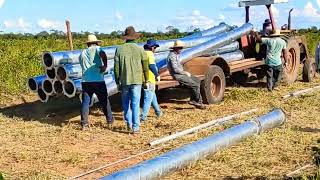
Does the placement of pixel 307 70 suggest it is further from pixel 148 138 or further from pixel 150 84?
pixel 148 138

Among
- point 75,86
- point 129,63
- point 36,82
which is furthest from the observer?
point 36,82

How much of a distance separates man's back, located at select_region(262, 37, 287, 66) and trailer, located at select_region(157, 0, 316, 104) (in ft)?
1.04

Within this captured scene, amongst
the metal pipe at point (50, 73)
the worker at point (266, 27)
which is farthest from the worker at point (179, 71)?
the worker at point (266, 27)

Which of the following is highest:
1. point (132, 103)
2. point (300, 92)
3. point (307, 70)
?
point (132, 103)

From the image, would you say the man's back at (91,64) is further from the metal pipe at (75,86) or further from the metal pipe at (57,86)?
the metal pipe at (57,86)

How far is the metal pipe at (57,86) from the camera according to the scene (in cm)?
956

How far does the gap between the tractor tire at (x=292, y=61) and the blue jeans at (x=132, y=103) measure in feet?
22.1

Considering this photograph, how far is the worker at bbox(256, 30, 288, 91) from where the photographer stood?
12953 millimetres

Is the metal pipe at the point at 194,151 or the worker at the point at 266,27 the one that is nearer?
the metal pipe at the point at 194,151

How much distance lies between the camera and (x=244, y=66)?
12539 millimetres

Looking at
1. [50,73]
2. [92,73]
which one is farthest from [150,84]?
[50,73]

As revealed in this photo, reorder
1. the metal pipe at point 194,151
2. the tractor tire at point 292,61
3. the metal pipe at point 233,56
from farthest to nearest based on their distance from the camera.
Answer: the tractor tire at point 292,61, the metal pipe at point 233,56, the metal pipe at point 194,151

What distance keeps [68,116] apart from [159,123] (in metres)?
2.18

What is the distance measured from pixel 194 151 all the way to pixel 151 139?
5.84ft
